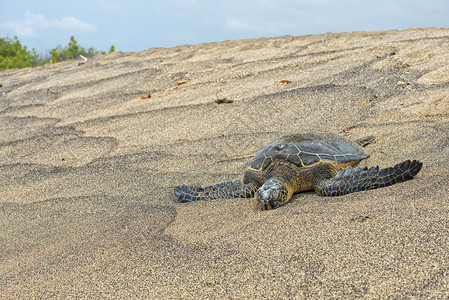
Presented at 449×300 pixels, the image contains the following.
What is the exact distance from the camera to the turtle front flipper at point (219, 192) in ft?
11.1

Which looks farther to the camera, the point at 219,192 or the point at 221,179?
the point at 221,179

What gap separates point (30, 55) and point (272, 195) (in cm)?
1852

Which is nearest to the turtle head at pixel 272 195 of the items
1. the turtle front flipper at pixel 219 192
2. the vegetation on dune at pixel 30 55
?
the turtle front flipper at pixel 219 192

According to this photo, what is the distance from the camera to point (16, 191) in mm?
4289

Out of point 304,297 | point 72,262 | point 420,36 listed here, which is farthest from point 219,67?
point 304,297

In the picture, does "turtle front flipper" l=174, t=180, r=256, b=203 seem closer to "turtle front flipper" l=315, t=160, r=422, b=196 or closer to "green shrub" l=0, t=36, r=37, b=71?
"turtle front flipper" l=315, t=160, r=422, b=196

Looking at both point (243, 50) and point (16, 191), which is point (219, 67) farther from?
point (16, 191)

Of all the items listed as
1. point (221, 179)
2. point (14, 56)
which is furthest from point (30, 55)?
point (221, 179)

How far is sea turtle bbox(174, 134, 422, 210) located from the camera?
2.99 metres

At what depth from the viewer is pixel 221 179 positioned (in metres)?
3.98

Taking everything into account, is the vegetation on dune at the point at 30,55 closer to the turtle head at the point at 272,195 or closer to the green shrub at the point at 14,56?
the green shrub at the point at 14,56

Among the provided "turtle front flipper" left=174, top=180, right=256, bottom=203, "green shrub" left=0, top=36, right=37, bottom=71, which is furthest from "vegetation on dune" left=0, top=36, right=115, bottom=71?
"turtle front flipper" left=174, top=180, right=256, bottom=203

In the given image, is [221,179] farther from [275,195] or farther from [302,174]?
[275,195]

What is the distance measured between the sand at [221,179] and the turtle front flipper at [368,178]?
0.10 metres
